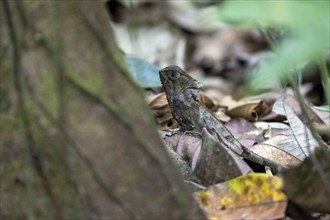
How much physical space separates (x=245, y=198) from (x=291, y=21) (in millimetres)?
764

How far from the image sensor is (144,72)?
4.02 metres

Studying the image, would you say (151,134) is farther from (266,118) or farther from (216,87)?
(216,87)


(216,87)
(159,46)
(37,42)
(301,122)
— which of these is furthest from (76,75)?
(159,46)

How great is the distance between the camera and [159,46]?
23.1 feet

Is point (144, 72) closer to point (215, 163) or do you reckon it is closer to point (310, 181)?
point (215, 163)

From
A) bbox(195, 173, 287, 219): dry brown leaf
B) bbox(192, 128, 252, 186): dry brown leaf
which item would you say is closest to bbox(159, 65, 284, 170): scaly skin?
bbox(192, 128, 252, 186): dry brown leaf

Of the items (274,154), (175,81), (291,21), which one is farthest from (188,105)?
(291,21)

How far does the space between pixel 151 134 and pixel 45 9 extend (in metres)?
0.37

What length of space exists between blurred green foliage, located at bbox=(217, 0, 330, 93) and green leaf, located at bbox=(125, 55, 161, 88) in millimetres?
2478

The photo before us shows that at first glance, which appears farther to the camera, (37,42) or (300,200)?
(300,200)

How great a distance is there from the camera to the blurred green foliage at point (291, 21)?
4.39 feet

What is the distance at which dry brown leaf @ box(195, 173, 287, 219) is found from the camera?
6.46 ft

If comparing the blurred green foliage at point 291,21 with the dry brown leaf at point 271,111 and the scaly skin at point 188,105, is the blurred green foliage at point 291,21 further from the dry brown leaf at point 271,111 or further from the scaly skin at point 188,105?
the dry brown leaf at point 271,111

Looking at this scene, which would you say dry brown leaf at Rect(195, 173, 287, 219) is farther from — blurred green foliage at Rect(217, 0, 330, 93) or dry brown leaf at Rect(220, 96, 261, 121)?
dry brown leaf at Rect(220, 96, 261, 121)
